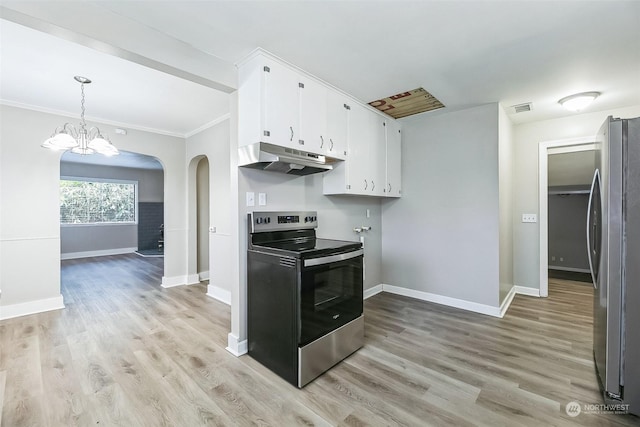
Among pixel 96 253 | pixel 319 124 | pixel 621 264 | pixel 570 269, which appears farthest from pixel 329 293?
Answer: pixel 96 253

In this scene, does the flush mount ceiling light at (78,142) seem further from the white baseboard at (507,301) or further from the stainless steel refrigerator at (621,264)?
the white baseboard at (507,301)

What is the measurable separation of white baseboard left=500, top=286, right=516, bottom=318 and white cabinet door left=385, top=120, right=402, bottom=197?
6.31ft

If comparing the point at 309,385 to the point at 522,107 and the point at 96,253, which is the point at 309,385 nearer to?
the point at 522,107

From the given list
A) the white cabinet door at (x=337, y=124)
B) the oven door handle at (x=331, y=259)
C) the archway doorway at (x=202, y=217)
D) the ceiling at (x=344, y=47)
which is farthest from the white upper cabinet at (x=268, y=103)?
the archway doorway at (x=202, y=217)

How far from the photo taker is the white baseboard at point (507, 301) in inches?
133

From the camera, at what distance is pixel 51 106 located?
3615 millimetres

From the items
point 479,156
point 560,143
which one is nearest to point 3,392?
point 479,156

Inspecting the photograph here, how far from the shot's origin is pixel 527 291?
411 cm

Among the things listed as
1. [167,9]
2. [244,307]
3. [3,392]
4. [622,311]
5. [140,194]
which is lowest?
[3,392]

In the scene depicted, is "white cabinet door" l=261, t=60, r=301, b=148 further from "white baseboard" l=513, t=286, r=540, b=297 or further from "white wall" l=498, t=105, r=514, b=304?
"white baseboard" l=513, t=286, r=540, b=297

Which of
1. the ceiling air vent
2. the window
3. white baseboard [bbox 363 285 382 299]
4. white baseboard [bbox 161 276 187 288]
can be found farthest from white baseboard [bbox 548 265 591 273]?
the window

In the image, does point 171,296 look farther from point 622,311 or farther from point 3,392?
point 622,311

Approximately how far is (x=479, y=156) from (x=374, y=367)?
2.76m

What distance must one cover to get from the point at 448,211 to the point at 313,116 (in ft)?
7.39
